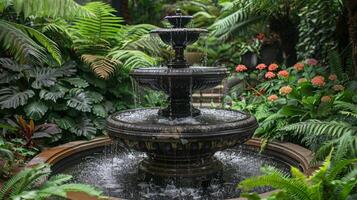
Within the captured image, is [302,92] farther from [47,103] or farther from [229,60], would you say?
[229,60]

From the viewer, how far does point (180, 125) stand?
488 centimetres

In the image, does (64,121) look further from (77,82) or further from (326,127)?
(326,127)

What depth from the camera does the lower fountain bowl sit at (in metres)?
4.54

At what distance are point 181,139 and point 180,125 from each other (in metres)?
0.39

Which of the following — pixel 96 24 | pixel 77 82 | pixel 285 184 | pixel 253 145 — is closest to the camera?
pixel 285 184

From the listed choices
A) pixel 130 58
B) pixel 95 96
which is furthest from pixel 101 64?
pixel 95 96

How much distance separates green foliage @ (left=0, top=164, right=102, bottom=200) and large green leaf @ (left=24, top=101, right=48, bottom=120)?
8.98ft

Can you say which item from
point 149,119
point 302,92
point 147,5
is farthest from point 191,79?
point 147,5

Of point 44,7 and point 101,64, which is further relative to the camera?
point 101,64

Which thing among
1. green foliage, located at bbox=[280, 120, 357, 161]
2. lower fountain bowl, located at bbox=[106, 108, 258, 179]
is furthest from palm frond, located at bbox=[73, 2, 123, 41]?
green foliage, located at bbox=[280, 120, 357, 161]

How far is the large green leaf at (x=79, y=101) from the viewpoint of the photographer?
699 centimetres

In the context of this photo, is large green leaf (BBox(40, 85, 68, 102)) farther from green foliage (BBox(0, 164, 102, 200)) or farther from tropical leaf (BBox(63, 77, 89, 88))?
green foliage (BBox(0, 164, 102, 200))

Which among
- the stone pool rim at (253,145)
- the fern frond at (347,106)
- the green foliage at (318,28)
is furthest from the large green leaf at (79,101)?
the green foliage at (318,28)

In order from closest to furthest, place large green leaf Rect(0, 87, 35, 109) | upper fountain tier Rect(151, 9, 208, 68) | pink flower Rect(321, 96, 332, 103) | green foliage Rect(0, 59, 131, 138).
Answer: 1. upper fountain tier Rect(151, 9, 208, 68)
2. pink flower Rect(321, 96, 332, 103)
3. large green leaf Rect(0, 87, 35, 109)
4. green foliage Rect(0, 59, 131, 138)
